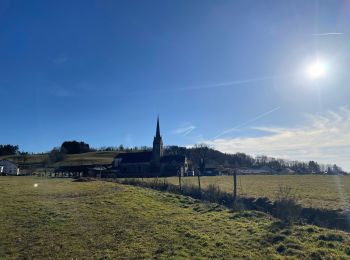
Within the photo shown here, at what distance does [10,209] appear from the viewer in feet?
54.3

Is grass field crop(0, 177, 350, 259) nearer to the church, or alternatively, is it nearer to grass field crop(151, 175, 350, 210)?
grass field crop(151, 175, 350, 210)

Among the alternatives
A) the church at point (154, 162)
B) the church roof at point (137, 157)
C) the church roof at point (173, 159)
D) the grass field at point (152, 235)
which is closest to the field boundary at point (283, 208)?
the grass field at point (152, 235)

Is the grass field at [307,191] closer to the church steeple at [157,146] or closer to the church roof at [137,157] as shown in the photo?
the church steeple at [157,146]

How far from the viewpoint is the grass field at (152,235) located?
934cm

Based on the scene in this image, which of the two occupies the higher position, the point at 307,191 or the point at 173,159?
the point at 173,159

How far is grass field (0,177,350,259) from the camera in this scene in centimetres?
934

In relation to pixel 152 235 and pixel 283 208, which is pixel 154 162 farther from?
pixel 152 235

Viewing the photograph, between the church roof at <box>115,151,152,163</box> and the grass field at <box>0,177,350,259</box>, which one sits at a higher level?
the church roof at <box>115,151,152,163</box>

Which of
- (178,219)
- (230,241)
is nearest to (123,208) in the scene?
(178,219)

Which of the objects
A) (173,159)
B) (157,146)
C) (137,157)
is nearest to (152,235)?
(173,159)

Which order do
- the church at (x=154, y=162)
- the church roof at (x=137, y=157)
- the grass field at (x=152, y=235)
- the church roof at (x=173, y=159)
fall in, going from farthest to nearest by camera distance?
the church roof at (x=137, y=157), the church roof at (x=173, y=159), the church at (x=154, y=162), the grass field at (x=152, y=235)

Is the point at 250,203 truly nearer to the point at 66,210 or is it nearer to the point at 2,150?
the point at 66,210

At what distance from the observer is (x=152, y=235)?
11.5 m

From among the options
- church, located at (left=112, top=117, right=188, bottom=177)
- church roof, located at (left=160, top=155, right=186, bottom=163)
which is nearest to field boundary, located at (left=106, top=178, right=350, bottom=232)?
church, located at (left=112, top=117, right=188, bottom=177)
